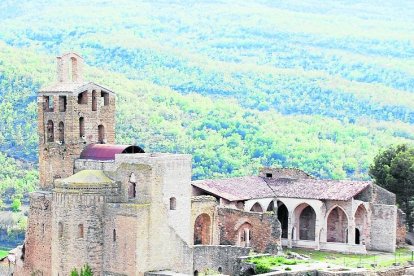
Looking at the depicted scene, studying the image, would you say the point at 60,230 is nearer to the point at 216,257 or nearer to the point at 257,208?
the point at 216,257

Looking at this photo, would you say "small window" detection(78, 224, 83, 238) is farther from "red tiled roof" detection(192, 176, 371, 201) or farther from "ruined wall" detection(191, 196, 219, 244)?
"red tiled roof" detection(192, 176, 371, 201)

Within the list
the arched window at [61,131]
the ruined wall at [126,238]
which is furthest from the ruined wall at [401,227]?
the arched window at [61,131]

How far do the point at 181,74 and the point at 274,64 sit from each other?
24776 millimetres

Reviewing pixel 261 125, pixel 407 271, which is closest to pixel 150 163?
pixel 407 271

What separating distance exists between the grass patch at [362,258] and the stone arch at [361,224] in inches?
81.0

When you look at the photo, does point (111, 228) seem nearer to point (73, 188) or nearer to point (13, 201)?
point (73, 188)

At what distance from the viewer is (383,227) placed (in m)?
69.1

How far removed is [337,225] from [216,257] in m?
13.4

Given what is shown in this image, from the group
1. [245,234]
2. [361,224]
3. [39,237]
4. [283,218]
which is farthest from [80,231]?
[361,224]

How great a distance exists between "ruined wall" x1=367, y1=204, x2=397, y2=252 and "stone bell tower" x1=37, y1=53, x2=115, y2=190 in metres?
17.1

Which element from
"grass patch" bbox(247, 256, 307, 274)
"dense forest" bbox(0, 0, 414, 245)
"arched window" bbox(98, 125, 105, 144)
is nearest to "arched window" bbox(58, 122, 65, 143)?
"arched window" bbox(98, 125, 105, 144)

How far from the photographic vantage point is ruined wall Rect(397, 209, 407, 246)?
70688 mm

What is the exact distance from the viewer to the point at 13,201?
104312 mm

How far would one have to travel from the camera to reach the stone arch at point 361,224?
69125 millimetres
